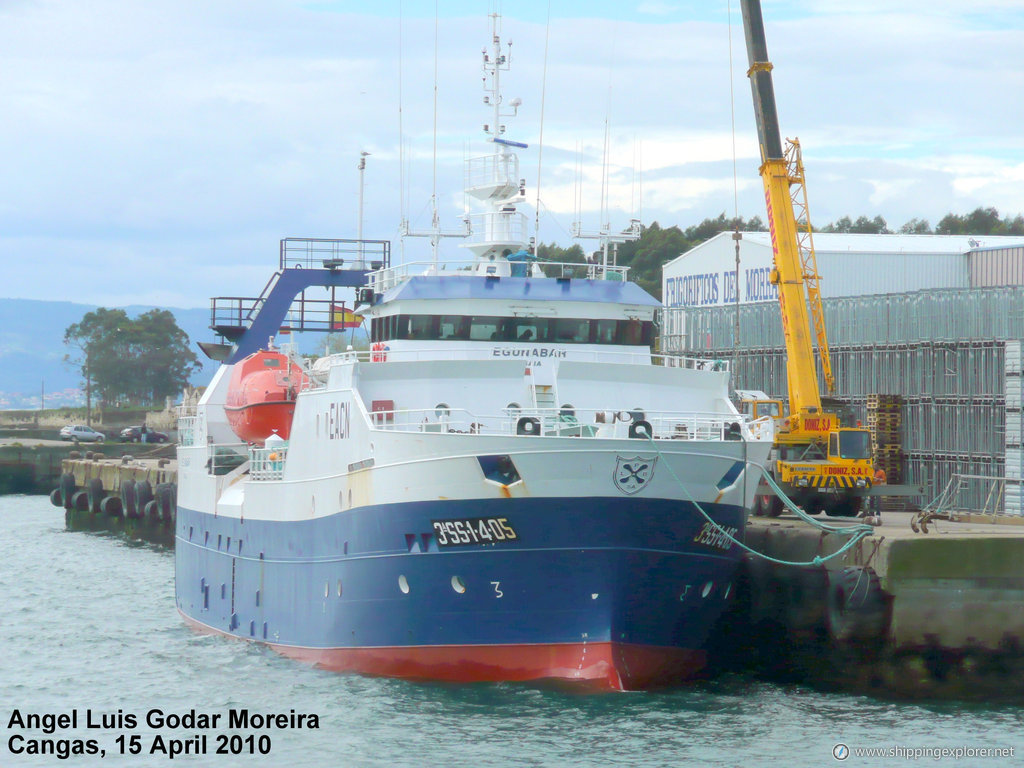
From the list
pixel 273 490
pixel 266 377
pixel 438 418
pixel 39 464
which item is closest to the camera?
pixel 438 418

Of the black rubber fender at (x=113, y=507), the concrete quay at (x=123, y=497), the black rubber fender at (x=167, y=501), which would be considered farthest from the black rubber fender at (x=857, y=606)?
the black rubber fender at (x=113, y=507)

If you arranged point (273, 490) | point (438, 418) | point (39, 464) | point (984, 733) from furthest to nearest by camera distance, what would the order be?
point (39, 464) < point (273, 490) < point (438, 418) < point (984, 733)

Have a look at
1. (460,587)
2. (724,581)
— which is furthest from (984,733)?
(460,587)

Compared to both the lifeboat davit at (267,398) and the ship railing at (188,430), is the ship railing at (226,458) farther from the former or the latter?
the ship railing at (188,430)

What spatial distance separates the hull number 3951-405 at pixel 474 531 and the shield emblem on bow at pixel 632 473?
1.83 metres

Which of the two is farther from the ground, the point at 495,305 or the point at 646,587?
the point at 495,305

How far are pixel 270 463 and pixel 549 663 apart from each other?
9465 mm

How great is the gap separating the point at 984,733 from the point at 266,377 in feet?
56.9

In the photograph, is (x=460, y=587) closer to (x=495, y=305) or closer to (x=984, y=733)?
(x=495, y=305)

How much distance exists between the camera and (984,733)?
67.2 feet

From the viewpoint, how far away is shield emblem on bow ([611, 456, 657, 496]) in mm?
21172

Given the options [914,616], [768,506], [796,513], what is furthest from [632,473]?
[768,506]

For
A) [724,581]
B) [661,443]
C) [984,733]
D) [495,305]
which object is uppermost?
[495,305]

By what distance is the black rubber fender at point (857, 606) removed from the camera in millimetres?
23234
